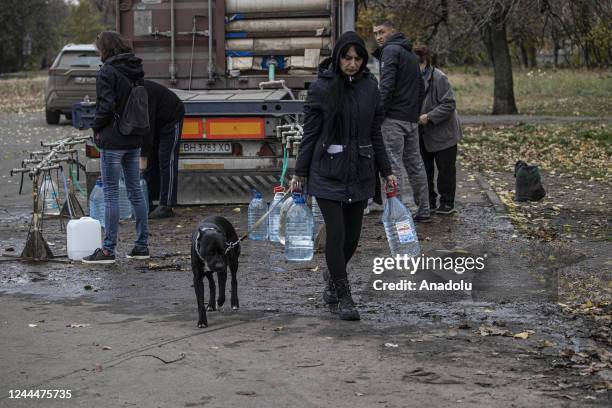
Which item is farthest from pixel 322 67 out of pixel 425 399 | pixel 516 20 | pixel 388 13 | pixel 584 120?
pixel 516 20

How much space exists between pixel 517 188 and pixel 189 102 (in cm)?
390

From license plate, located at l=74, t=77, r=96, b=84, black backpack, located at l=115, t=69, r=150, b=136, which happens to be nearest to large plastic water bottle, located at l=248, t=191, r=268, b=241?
black backpack, located at l=115, t=69, r=150, b=136

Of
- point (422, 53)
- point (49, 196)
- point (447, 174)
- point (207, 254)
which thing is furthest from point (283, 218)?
point (49, 196)

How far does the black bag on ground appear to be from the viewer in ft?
43.9

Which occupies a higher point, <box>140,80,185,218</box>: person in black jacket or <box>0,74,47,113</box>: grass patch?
<box>140,80,185,218</box>: person in black jacket

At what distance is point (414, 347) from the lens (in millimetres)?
6625

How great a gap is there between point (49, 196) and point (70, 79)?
15.2 metres

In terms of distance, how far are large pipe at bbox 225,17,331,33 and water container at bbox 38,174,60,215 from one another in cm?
311

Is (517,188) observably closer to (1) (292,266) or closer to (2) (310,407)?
(1) (292,266)

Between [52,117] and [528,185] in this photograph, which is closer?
[528,185]

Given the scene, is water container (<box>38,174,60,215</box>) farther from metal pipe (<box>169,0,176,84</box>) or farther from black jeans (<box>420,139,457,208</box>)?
black jeans (<box>420,139,457,208</box>)

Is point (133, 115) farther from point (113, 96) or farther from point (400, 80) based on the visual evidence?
point (400, 80)

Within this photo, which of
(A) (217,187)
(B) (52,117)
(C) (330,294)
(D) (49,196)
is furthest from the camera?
(B) (52,117)

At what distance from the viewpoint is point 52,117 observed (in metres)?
28.5
